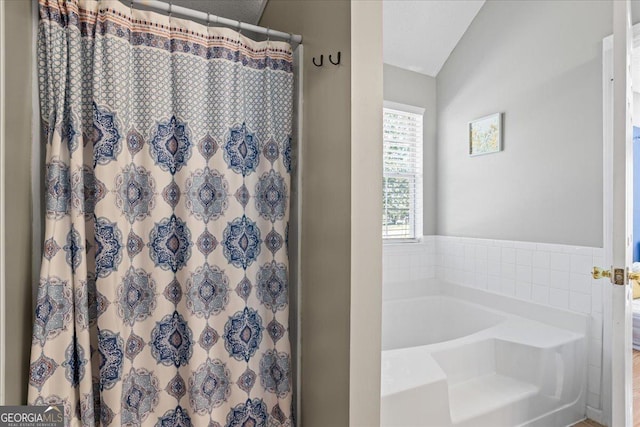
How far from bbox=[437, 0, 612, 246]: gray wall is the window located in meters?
0.22

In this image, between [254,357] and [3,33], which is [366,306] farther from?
[3,33]

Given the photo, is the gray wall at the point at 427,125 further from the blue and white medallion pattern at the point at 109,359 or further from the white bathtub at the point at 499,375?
the blue and white medallion pattern at the point at 109,359

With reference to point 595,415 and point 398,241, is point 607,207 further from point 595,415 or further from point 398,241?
point 398,241

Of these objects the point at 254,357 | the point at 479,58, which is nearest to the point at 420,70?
the point at 479,58

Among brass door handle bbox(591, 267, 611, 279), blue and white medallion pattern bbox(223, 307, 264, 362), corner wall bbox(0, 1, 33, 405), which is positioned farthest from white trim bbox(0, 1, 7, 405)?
brass door handle bbox(591, 267, 611, 279)

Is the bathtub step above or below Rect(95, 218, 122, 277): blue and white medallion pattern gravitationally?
below

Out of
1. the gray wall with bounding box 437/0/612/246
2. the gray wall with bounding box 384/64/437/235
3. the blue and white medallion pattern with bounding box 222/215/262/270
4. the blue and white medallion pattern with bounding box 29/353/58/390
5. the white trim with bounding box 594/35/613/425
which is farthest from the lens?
the gray wall with bounding box 384/64/437/235

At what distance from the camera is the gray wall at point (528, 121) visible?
2316 millimetres

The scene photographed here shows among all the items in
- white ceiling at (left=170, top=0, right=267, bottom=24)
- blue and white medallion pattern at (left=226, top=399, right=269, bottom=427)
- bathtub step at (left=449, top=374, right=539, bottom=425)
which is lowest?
bathtub step at (left=449, top=374, right=539, bottom=425)

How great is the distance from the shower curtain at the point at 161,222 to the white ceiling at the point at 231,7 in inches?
27.3

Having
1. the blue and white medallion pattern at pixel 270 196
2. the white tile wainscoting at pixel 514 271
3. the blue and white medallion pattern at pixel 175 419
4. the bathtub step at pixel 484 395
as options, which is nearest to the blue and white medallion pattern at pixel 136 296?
the blue and white medallion pattern at pixel 175 419

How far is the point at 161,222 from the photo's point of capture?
1366 mm

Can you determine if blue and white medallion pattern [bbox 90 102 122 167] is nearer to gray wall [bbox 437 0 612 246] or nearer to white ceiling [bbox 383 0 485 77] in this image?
white ceiling [bbox 383 0 485 77]

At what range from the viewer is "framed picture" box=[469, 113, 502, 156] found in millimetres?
2859
